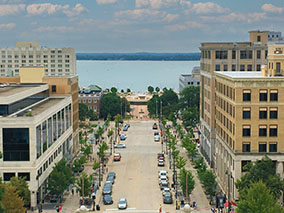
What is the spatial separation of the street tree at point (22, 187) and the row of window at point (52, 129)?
5.81 m

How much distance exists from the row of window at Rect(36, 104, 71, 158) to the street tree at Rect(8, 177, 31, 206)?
5.81 metres

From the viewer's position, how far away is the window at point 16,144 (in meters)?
66.1

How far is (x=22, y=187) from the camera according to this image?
63125 mm

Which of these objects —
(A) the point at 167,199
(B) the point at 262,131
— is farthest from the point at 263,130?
(A) the point at 167,199

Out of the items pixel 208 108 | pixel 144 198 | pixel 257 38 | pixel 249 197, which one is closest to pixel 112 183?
pixel 144 198

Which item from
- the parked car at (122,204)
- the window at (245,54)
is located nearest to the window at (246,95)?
the parked car at (122,204)

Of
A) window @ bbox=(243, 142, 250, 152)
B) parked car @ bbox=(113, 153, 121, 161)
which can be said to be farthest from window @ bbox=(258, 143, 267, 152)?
parked car @ bbox=(113, 153, 121, 161)

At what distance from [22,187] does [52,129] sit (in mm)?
17602

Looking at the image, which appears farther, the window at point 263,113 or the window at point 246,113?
the window at point 246,113

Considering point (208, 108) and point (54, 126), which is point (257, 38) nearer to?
point (208, 108)

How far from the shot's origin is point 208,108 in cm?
9538

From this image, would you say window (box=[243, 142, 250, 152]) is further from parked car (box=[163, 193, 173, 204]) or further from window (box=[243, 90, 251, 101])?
parked car (box=[163, 193, 173, 204])

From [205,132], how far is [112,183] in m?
26.7

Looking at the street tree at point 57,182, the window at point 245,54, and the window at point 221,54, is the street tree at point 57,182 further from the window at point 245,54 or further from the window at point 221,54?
the window at point 245,54
